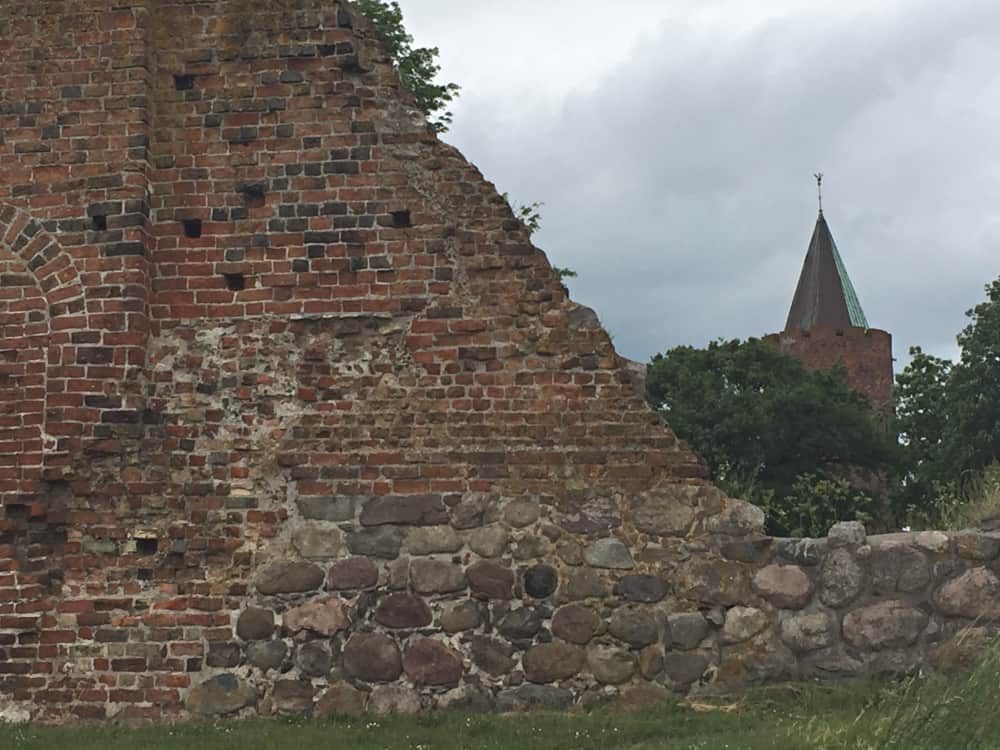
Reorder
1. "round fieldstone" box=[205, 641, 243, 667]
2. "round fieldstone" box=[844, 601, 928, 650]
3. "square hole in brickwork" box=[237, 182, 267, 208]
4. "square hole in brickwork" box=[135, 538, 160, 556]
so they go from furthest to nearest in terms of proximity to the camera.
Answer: "square hole in brickwork" box=[237, 182, 267, 208]
"square hole in brickwork" box=[135, 538, 160, 556]
"round fieldstone" box=[205, 641, 243, 667]
"round fieldstone" box=[844, 601, 928, 650]

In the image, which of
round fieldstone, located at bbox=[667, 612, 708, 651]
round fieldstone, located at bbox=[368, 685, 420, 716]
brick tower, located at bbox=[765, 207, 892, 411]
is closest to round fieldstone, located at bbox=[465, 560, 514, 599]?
round fieldstone, located at bbox=[368, 685, 420, 716]

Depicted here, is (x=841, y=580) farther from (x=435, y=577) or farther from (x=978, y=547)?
(x=435, y=577)

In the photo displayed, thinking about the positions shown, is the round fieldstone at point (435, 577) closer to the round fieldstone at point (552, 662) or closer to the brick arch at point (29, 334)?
the round fieldstone at point (552, 662)

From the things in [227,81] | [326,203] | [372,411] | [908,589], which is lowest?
[908,589]

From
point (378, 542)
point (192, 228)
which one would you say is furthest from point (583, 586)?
point (192, 228)

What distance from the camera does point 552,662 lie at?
273 inches

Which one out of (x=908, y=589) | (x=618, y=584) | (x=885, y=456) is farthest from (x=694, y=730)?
(x=885, y=456)

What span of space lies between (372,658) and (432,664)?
13.4 inches

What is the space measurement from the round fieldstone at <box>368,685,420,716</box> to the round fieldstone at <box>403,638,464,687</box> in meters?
0.07

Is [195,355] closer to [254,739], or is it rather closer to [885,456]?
[254,739]

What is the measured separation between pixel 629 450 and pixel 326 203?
234 cm

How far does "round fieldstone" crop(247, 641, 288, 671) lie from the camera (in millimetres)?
7082

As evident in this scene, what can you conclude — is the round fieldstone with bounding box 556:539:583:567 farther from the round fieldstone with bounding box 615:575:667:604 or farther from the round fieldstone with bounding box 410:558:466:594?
the round fieldstone with bounding box 410:558:466:594

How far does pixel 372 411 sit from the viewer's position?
7.32 meters
